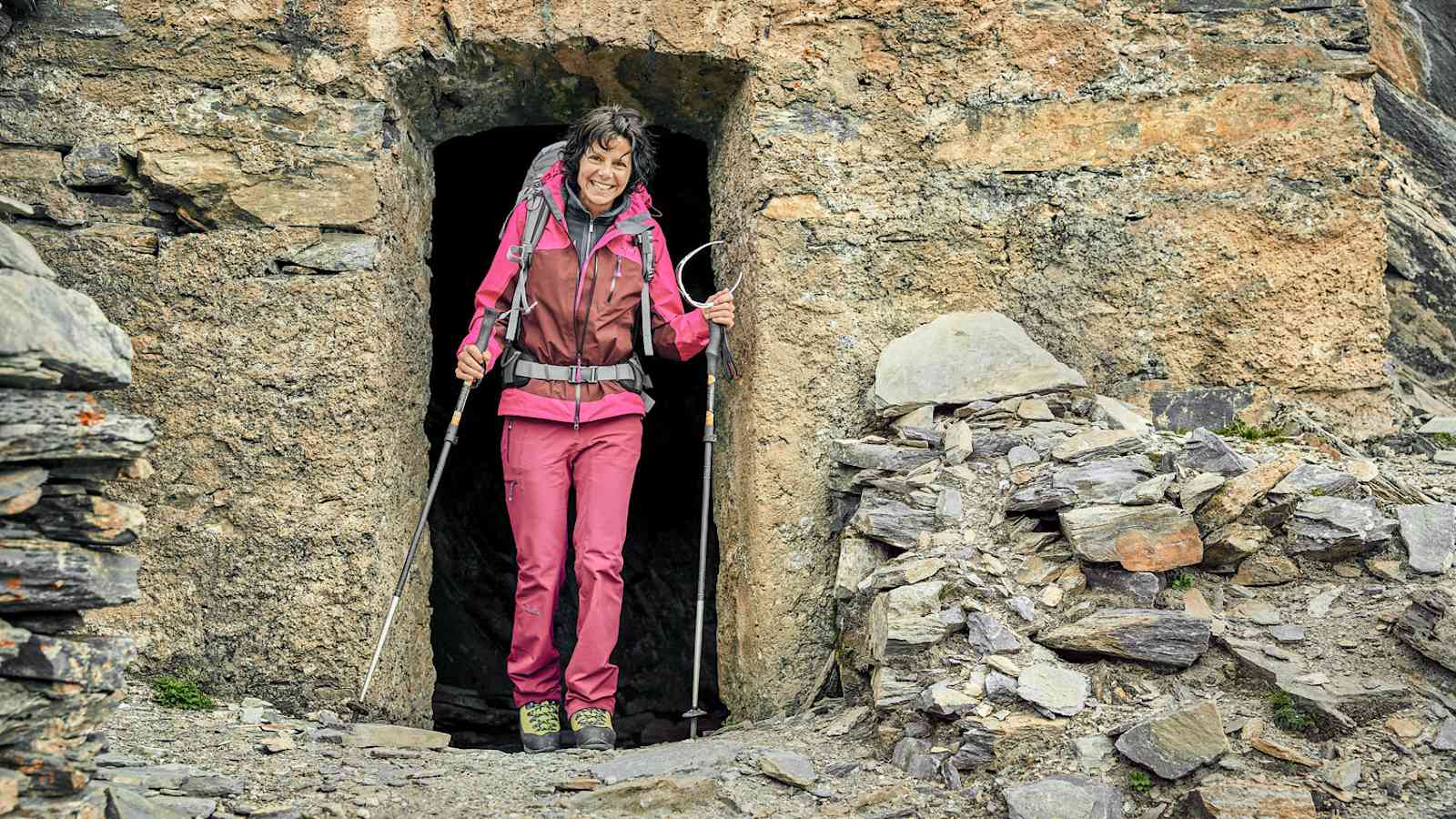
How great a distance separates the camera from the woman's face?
4848 millimetres

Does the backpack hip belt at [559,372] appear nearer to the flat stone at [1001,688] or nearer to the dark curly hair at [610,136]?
the dark curly hair at [610,136]

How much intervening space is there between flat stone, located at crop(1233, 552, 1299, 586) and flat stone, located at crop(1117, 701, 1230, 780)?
684 mm

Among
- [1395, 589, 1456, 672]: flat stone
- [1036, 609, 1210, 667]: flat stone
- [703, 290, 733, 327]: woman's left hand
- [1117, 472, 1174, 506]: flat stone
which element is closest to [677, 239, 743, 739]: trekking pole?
[703, 290, 733, 327]: woman's left hand

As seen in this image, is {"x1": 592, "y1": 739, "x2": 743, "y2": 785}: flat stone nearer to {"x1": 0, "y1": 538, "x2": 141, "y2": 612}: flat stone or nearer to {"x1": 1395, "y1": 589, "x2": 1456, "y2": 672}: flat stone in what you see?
{"x1": 0, "y1": 538, "x2": 141, "y2": 612}: flat stone

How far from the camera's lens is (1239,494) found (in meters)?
4.10

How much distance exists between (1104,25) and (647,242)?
2062mm

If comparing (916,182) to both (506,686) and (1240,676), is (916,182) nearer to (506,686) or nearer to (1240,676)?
(1240,676)

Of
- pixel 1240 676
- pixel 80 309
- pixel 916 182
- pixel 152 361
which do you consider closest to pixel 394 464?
pixel 152 361

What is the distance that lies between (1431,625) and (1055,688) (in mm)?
1055

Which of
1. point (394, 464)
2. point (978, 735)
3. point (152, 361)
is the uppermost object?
point (152, 361)

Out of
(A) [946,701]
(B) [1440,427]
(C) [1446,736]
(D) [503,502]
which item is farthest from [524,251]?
(B) [1440,427]

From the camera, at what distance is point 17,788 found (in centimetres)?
296

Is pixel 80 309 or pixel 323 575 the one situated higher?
pixel 80 309

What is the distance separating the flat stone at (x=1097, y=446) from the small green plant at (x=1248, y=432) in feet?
2.55
